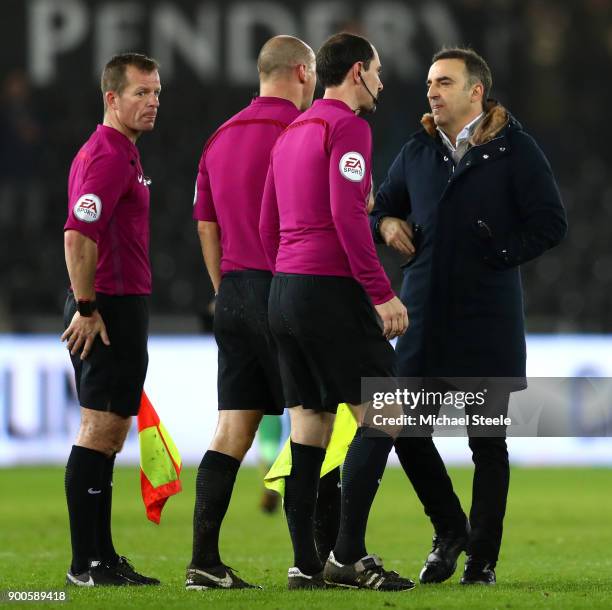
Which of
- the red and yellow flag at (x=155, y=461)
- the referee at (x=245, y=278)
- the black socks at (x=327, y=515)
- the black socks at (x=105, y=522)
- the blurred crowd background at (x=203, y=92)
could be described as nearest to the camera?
the referee at (x=245, y=278)

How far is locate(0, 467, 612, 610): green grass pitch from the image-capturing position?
5.19 meters

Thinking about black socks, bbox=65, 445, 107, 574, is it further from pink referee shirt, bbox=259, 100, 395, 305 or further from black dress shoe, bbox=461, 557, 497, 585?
black dress shoe, bbox=461, 557, 497, 585

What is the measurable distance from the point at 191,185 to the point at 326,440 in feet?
40.9

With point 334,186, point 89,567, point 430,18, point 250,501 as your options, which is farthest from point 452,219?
point 430,18

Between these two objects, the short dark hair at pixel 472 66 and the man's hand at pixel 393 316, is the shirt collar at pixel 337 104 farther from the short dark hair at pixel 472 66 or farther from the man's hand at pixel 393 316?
the man's hand at pixel 393 316

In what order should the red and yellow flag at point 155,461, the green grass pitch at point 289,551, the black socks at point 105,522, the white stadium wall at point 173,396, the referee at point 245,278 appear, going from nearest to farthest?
the green grass pitch at point 289,551 < the referee at point 245,278 < the black socks at point 105,522 < the red and yellow flag at point 155,461 < the white stadium wall at point 173,396

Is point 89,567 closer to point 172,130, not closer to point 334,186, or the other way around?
point 334,186

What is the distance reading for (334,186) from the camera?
17.1 ft

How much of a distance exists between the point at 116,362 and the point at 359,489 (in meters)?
1.12

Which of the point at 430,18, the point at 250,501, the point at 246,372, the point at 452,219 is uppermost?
the point at 430,18

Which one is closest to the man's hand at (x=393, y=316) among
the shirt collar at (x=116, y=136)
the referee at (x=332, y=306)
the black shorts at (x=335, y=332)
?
the referee at (x=332, y=306)

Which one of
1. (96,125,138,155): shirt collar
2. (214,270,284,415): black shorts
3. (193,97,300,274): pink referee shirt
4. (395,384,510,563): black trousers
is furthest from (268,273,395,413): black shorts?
(96,125,138,155): shirt collar

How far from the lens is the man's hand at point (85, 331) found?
570 cm

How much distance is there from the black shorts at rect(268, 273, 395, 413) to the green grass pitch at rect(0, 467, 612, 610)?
76 centimetres
